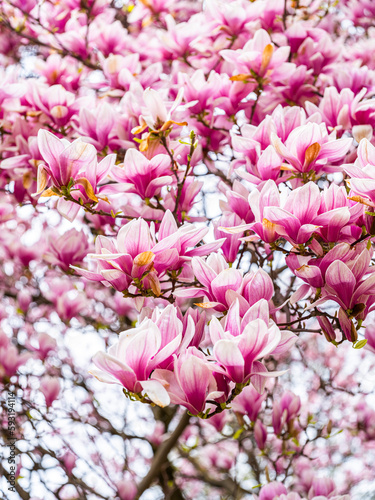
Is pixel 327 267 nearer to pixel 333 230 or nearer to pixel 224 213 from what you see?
pixel 333 230

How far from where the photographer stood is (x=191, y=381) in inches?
37.7

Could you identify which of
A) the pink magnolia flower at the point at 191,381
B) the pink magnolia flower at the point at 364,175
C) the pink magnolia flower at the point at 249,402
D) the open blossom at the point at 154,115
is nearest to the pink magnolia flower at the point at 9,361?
the pink magnolia flower at the point at 249,402

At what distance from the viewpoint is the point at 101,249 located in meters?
1.16

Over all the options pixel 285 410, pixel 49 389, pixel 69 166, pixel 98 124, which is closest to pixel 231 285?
pixel 69 166

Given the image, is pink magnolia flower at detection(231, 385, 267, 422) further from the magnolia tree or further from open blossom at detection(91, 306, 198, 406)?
open blossom at detection(91, 306, 198, 406)

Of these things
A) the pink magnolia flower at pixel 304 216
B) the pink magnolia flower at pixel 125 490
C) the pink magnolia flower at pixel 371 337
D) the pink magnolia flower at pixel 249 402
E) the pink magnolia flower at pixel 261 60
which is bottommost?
the pink magnolia flower at pixel 125 490

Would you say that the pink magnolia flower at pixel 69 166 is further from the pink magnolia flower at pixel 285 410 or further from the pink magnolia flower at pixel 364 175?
the pink magnolia flower at pixel 285 410

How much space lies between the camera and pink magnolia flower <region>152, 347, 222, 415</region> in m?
0.95

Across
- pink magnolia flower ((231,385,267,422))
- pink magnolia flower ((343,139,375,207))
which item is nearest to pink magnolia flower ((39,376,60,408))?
pink magnolia flower ((231,385,267,422))

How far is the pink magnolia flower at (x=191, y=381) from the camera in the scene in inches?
37.3

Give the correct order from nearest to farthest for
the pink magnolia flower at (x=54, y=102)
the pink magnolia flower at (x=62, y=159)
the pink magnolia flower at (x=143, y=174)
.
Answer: the pink magnolia flower at (x=62, y=159), the pink magnolia flower at (x=143, y=174), the pink magnolia flower at (x=54, y=102)

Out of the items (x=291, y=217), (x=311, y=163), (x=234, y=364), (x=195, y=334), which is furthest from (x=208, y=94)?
(x=234, y=364)

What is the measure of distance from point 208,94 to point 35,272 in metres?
2.03

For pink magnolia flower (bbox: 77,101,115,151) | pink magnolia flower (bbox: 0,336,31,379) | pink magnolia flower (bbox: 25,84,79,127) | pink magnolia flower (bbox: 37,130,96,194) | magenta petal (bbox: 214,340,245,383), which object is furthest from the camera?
pink magnolia flower (bbox: 0,336,31,379)
